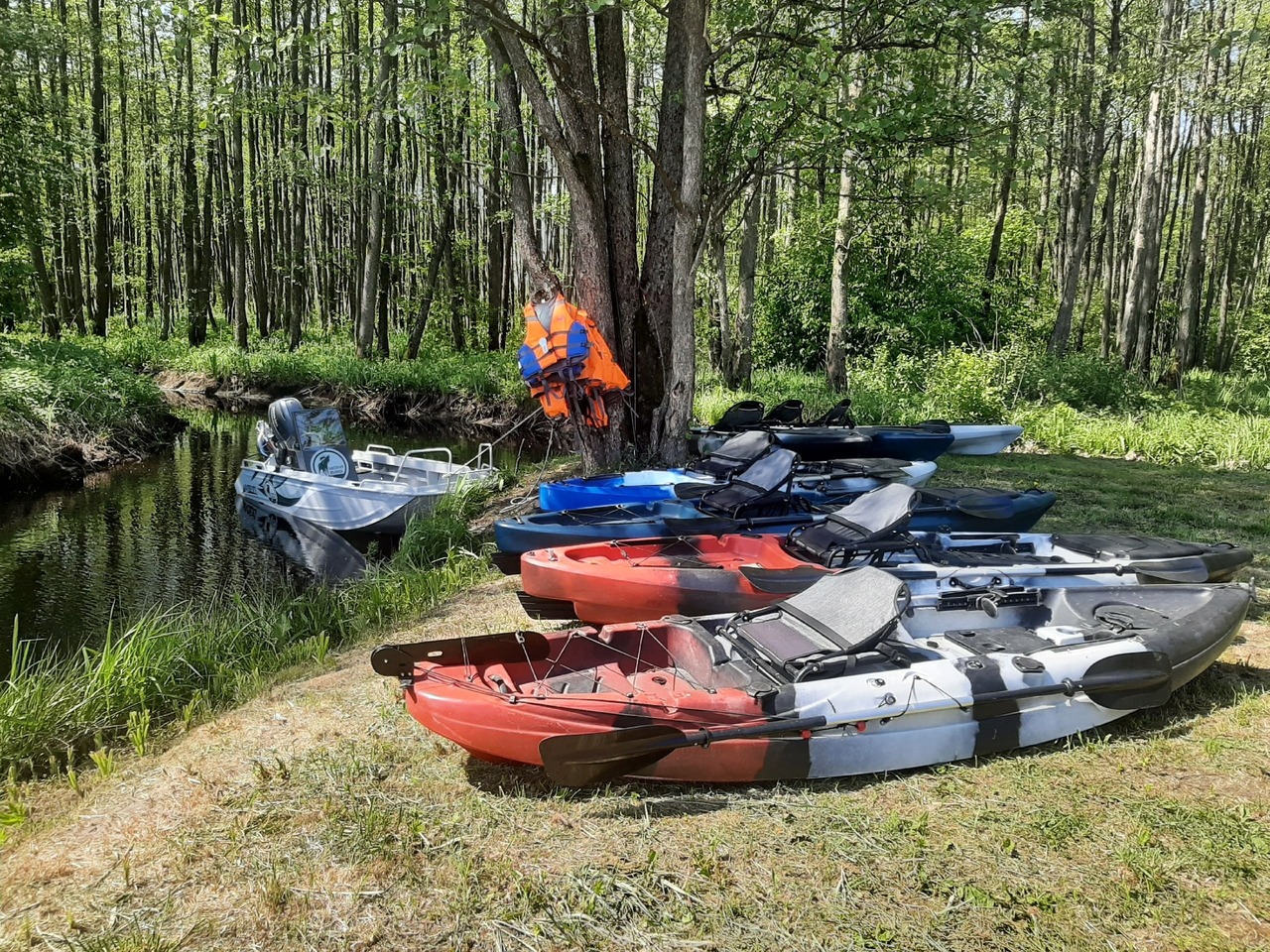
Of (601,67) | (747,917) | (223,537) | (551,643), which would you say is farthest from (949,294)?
(747,917)

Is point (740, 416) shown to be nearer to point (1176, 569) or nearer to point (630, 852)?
point (1176, 569)

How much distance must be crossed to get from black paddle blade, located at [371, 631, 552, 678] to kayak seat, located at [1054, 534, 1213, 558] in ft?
11.9

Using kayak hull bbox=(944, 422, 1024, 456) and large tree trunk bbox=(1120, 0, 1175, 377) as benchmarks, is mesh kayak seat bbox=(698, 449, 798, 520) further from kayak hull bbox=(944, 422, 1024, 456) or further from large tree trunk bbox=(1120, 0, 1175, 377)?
large tree trunk bbox=(1120, 0, 1175, 377)

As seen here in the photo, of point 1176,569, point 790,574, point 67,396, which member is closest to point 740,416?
point 790,574

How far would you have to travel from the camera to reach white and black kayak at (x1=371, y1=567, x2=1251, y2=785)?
147 inches

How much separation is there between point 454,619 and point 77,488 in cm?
912

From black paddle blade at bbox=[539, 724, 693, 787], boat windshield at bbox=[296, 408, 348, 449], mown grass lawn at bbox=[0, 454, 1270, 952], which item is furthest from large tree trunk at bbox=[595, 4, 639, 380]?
black paddle blade at bbox=[539, 724, 693, 787]

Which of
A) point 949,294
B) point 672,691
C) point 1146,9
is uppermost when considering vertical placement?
point 1146,9

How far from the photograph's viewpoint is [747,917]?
306 centimetres

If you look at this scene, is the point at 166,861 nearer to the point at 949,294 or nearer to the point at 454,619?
the point at 454,619

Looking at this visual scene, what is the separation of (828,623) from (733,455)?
435 cm

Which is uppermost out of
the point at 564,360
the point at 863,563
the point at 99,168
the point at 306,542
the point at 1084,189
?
the point at 99,168

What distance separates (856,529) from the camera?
5.76 m

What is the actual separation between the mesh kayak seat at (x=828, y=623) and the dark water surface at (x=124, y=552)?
5.03 metres
